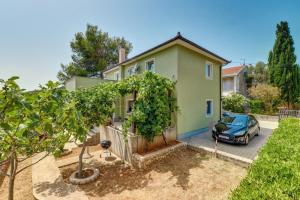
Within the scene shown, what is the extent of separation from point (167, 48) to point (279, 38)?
21.6m

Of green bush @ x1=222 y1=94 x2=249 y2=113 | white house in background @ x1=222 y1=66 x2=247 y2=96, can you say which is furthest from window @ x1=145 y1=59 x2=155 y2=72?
white house in background @ x1=222 y1=66 x2=247 y2=96

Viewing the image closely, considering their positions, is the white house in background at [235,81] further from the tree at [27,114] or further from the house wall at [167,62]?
the tree at [27,114]

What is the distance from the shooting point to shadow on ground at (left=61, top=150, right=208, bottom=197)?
507cm

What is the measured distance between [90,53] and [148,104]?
79.2 ft

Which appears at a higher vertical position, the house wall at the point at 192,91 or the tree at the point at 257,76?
the tree at the point at 257,76

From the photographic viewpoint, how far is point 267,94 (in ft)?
63.8

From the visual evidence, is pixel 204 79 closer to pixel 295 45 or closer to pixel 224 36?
pixel 224 36

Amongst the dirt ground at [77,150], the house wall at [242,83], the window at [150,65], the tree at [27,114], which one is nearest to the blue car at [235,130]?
the window at [150,65]

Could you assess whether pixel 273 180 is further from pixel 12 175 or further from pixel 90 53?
pixel 90 53

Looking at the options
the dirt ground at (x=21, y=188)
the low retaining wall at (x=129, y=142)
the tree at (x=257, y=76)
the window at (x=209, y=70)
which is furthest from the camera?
the tree at (x=257, y=76)

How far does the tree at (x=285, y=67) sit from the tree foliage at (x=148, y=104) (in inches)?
856

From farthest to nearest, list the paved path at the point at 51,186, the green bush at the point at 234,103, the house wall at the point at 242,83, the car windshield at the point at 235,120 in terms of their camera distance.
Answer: the house wall at the point at 242,83 → the green bush at the point at 234,103 → the car windshield at the point at 235,120 → the paved path at the point at 51,186

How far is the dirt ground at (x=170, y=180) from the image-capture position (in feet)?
15.1

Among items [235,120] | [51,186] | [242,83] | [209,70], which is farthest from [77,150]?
[242,83]
